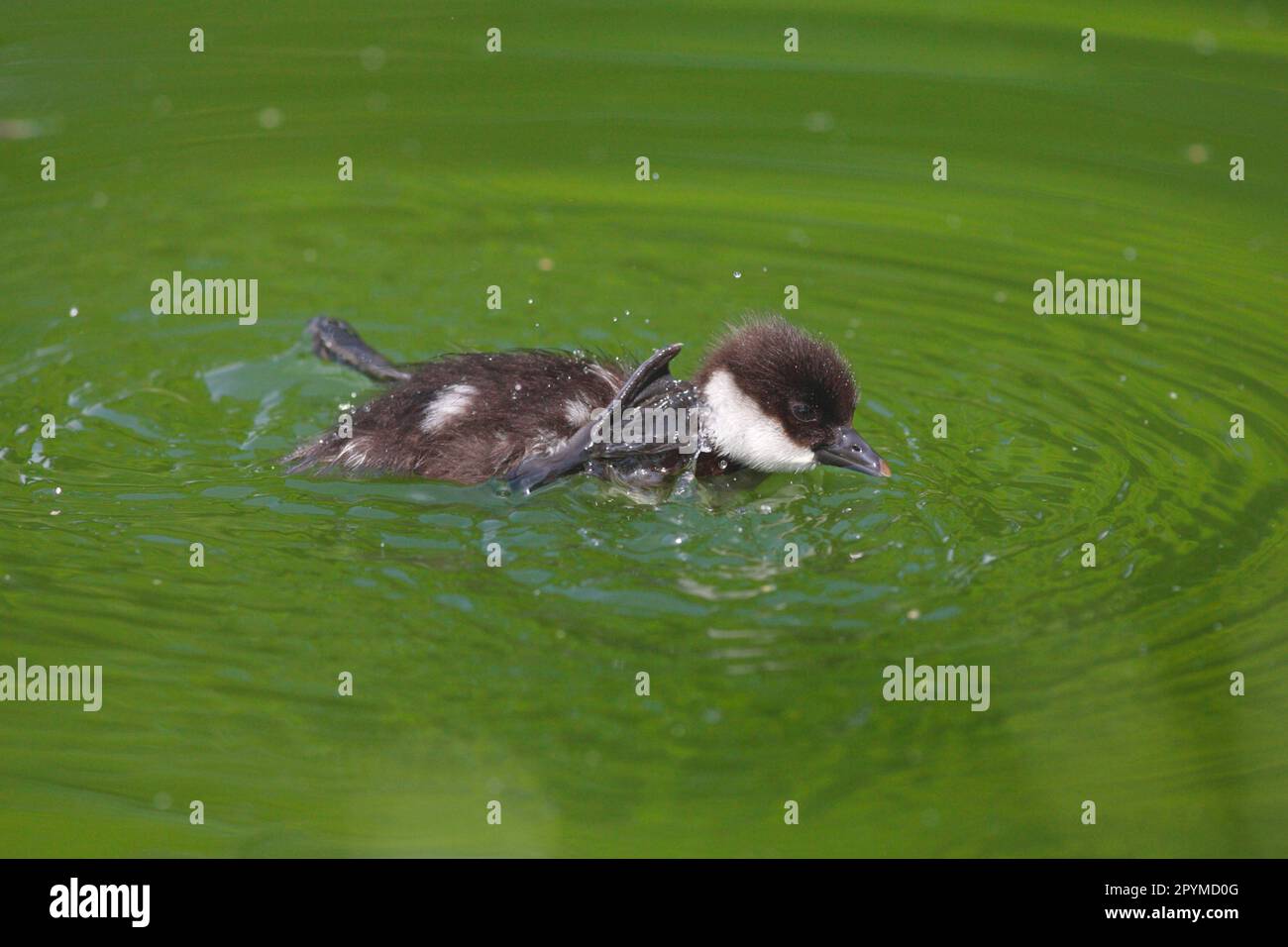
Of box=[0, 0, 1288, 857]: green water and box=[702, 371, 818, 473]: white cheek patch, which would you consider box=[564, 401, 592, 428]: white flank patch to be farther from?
box=[702, 371, 818, 473]: white cheek patch

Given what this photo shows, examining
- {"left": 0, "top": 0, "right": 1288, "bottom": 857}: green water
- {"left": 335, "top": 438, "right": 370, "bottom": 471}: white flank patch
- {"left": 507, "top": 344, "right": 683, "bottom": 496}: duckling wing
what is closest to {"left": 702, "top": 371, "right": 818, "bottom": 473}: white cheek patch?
{"left": 0, "top": 0, "right": 1288, "bottom": 857}: green water

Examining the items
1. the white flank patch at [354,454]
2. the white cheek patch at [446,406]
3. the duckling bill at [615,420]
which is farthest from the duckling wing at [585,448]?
the white flank patch at [354,454]

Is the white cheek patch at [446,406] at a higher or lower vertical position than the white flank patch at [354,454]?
higher

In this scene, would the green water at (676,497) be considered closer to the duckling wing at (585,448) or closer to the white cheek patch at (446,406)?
the duckling wing at (585,448)

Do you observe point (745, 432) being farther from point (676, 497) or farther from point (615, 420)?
point (615, 420)

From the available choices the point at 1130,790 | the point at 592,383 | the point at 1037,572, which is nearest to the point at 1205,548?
the point at 1037,572

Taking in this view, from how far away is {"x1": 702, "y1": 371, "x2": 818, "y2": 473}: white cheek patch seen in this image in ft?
17.6

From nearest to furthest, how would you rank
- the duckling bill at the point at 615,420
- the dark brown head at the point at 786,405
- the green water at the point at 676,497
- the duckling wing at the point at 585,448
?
the green water at the point at 676,497, the duckling wing at the point at 585,448, the duckling bill at the point at 615,420, the dark brown head at the point at 786,405

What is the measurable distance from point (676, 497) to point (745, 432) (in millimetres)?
320

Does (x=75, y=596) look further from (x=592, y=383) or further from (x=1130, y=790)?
(x=1130, y=790)

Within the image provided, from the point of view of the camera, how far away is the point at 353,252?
23.1 ft

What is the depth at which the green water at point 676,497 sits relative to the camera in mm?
3980

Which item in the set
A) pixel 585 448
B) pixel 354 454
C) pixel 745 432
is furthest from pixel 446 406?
pixel 745 432

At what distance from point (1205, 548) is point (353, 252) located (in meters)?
3.79
